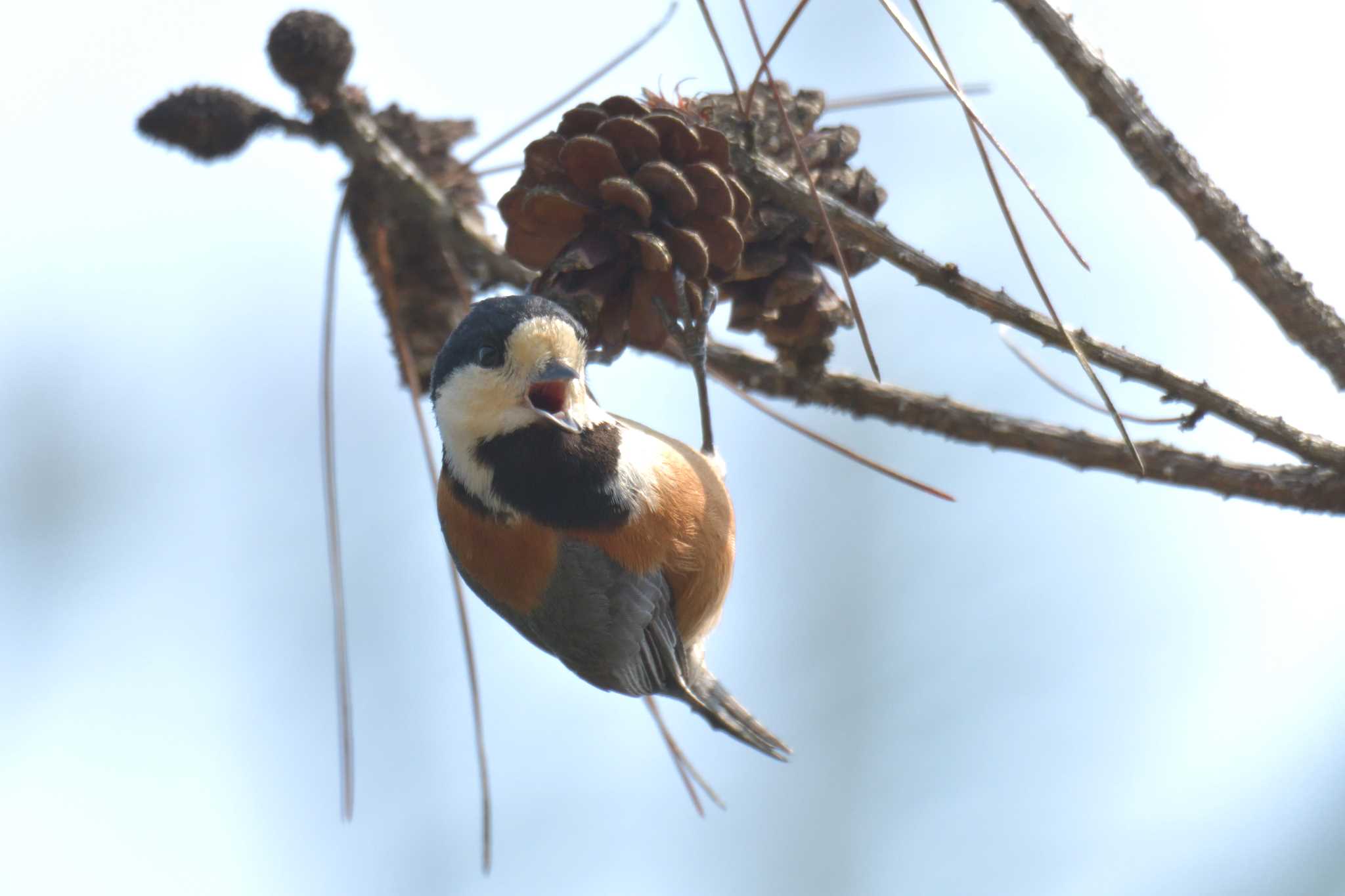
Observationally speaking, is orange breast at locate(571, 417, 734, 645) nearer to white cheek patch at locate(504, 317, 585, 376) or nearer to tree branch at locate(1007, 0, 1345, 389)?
white cheek patch at locate(504, 317, 585, 376)

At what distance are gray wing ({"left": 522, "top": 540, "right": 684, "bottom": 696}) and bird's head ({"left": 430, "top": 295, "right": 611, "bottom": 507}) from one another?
0.16m

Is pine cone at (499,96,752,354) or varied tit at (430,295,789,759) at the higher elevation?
pine cone at (499,96,752,354)

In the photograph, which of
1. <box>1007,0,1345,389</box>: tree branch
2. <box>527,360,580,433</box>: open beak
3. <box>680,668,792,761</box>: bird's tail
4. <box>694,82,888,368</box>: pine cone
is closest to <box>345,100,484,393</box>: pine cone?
<box>527,360,580,433</box>: open beak

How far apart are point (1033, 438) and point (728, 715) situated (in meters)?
0.78

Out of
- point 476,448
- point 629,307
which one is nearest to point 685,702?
point 476,448

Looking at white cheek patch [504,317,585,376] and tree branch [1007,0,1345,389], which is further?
white cheek patch [504,317,585,376]

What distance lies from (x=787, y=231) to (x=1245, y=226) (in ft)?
1.39

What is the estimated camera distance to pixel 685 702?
183cm

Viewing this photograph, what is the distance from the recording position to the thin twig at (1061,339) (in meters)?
1.00

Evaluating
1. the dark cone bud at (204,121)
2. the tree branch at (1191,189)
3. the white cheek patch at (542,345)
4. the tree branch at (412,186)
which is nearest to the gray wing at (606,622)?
the white cheek patch at (542,345)

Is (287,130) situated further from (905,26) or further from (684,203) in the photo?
(905,26)

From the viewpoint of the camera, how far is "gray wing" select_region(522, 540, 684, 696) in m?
1.52

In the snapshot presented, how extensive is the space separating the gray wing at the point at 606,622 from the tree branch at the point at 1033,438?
281mm

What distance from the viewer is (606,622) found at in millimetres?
1555
